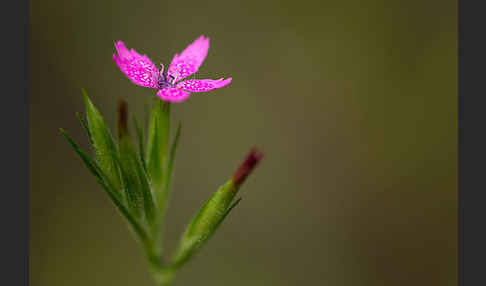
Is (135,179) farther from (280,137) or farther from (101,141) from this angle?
(280,137)

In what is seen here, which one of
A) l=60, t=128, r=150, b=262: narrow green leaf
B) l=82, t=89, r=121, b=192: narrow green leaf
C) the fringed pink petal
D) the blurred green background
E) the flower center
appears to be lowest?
the blurred green background

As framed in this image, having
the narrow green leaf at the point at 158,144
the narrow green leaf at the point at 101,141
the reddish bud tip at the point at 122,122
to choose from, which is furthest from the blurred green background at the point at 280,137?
the reddish bud tip at the point at 122,122

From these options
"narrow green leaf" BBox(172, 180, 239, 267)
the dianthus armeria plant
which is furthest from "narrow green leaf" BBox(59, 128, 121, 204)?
"narrow green leaf" BBox(172, 180, 239, 267)

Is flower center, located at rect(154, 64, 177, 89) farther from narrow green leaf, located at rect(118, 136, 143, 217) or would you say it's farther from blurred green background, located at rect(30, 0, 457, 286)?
blurred green background, located at rect(30, 0, 457, 286)

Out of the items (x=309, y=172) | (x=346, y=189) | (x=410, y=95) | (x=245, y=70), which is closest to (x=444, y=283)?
(x=346, y=189)

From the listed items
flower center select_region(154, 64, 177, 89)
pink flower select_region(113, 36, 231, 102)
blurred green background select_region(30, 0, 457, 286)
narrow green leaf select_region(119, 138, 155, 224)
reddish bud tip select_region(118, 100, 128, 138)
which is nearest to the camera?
reddish bud tip select_region(118, 100, 128, 138)

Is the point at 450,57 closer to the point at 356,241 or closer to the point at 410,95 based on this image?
the point at 410,95

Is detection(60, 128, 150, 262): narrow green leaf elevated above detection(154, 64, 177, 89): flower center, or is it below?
below
